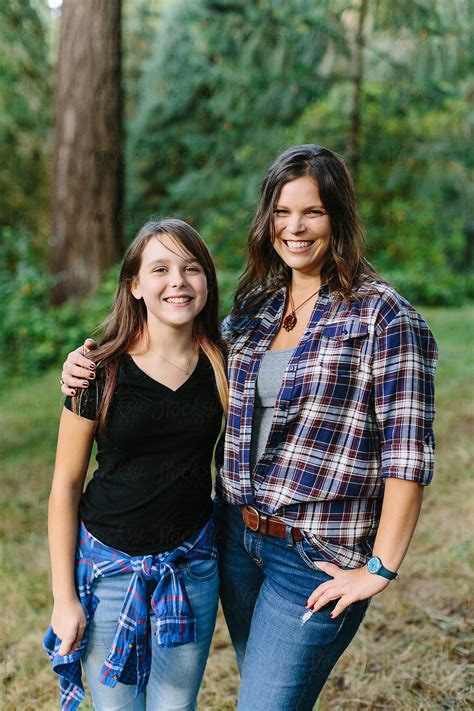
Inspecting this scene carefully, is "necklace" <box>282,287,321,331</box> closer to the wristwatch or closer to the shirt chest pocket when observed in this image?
the shirt chest pocket

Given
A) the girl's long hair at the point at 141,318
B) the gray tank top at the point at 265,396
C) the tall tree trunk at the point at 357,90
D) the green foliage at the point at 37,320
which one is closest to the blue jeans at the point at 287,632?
the gray tank top at the point at 265,396

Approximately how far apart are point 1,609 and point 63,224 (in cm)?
441

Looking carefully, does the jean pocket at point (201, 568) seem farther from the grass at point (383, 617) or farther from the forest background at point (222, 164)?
the forest background at point (222, 164)

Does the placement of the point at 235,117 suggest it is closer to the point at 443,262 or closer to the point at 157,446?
the point at 443,262

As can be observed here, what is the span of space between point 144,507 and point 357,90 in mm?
6947

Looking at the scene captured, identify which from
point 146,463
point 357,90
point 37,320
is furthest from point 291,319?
point 357,90

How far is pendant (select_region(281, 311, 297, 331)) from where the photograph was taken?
1.73 meters

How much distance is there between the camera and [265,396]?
5.43ft

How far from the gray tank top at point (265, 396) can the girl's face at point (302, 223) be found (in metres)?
0.24

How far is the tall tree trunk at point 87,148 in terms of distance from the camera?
6.33 meters

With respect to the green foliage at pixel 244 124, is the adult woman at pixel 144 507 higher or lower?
lower

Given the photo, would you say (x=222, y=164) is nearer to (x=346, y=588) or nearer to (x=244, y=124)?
(x=244, y=124)

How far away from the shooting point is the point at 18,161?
10820 mm

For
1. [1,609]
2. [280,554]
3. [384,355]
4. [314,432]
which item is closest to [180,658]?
[280,554]
